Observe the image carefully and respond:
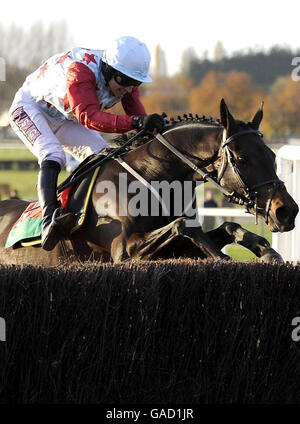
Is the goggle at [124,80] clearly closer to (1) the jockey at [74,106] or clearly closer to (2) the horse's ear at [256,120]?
(1) the jockey at [74,106]

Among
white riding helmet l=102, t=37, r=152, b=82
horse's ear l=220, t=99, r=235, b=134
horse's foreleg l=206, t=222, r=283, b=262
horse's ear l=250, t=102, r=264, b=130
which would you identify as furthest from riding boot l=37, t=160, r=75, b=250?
horse's ear l=250, t=102, r=264, b=130

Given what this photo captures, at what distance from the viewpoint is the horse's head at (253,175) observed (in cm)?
476

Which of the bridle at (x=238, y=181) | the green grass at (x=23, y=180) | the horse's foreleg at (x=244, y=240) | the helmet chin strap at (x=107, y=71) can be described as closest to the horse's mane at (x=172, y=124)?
the bridle at (x=238, y=181)

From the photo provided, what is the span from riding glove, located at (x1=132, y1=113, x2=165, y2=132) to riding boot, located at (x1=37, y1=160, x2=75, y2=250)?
1.83 ft

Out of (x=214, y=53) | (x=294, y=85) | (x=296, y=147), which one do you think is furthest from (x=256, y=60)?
(x=296, y=147)

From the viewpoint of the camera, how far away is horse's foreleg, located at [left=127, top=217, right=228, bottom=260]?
480cm

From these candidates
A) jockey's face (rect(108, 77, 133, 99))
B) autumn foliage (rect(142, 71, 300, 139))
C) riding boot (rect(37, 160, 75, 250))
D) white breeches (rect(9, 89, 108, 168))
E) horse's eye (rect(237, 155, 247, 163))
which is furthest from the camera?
autumn foliage (rect(142, 71, 300, 139))

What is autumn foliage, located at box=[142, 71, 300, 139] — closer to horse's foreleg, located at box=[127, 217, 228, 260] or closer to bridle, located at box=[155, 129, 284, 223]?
bridle, located at box=[155, 129, 284, 223]

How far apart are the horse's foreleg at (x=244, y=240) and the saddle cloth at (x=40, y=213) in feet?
2.42

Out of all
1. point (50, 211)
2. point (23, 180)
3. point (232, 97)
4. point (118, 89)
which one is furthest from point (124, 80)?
point (232, 97)

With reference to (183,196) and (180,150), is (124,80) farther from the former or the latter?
(183,196)

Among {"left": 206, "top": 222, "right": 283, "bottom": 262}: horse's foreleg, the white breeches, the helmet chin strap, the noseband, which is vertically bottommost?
{"left": 206, "top": 222, "right": 283, "bottom": 262}: horse's foreleg

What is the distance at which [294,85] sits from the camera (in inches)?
1732

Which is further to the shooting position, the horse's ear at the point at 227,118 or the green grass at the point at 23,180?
the green grass at the point at 23,180
